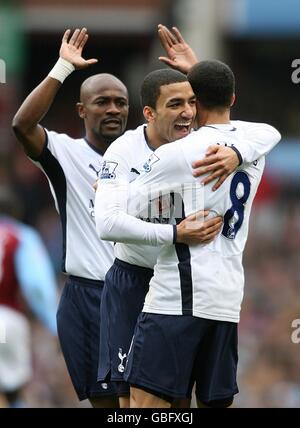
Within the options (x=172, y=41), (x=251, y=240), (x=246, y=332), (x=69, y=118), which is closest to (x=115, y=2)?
(x=69, y=118)

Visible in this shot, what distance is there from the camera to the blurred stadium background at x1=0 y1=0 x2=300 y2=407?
1534cm

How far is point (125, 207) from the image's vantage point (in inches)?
308

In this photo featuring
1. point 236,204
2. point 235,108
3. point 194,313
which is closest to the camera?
point 194,313

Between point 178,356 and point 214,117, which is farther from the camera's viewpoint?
point 214,117

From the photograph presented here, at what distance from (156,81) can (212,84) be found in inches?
17.5

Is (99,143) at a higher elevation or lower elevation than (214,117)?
lower

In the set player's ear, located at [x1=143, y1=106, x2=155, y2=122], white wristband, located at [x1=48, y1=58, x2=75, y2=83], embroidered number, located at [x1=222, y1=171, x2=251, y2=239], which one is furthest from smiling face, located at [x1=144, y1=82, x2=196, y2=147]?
white wristband, located at [x1=48, y1=58, x2=75, y2=83]

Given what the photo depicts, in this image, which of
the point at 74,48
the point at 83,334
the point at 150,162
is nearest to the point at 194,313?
the point at 150,162

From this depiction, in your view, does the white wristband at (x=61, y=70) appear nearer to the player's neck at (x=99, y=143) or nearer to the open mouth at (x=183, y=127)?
the player's neck at (x=99, y=143)

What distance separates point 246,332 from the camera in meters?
16.5

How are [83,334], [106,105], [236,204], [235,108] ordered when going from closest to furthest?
1. [236,204]
2. [106,105]
3. [83,334]
4. [235,108]

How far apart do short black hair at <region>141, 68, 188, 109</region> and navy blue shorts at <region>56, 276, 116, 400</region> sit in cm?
145

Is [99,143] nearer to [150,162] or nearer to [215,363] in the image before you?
[150,162]

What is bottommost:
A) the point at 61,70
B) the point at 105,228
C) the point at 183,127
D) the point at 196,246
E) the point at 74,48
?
the point at 196,246
